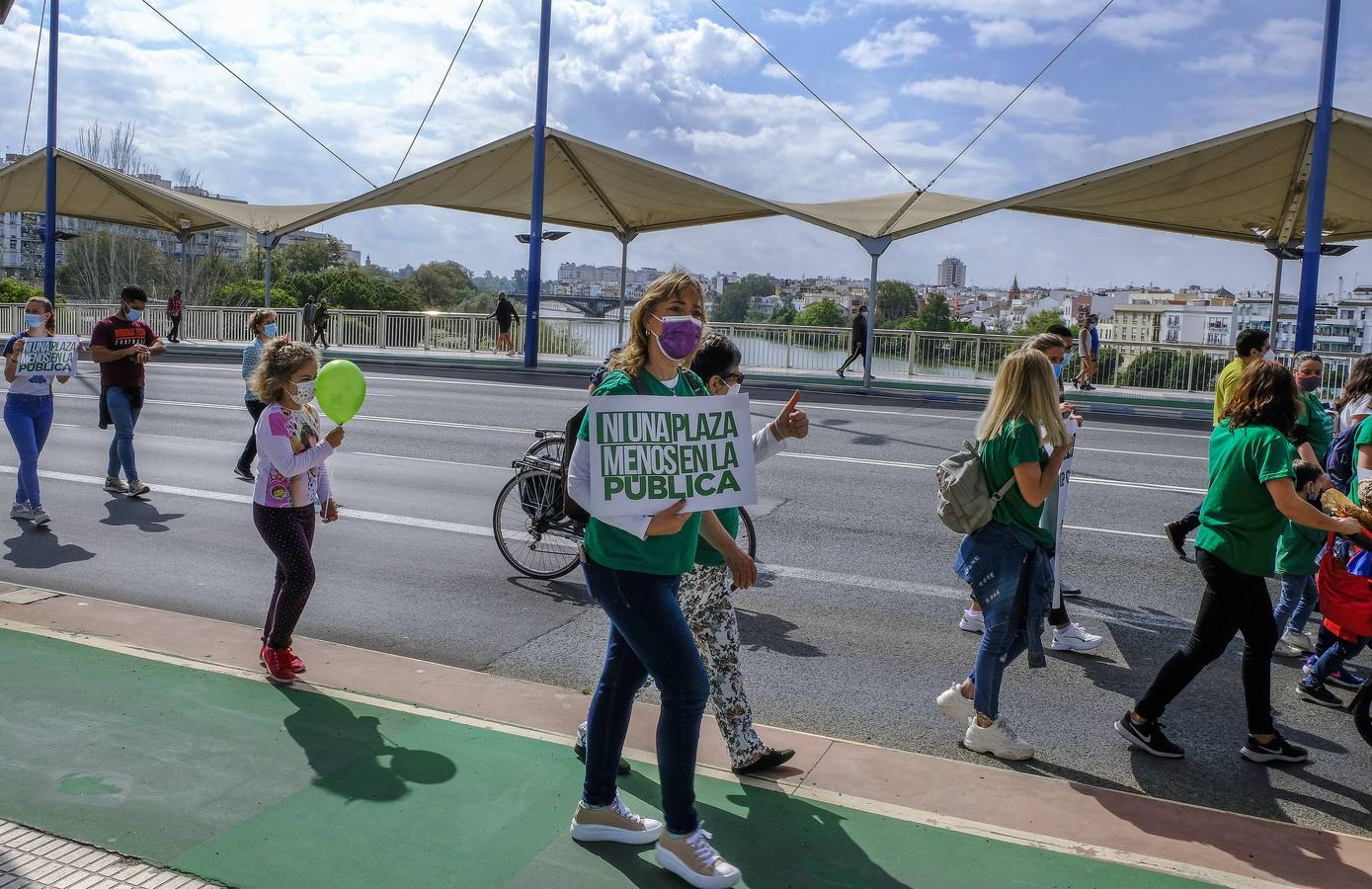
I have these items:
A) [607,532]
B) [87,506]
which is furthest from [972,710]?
[87,506]

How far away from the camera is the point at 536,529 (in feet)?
25.1

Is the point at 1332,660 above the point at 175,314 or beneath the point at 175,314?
beneath

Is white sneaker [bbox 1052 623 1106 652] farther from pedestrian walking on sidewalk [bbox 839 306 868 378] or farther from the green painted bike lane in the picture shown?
pedestrian walking on sidewalk [bbox 839 306 868 378]

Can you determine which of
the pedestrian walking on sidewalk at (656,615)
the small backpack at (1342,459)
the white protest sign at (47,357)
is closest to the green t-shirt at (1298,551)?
the small backpack at (1342,459)

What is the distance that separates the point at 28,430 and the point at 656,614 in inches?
288

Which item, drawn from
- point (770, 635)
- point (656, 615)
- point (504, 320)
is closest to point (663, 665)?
point (656, 615)

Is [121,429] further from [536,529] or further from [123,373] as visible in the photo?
[536,529]

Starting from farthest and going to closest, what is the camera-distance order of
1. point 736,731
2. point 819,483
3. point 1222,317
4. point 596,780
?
point 1222,317, point 819,483, point 736,731, point 596,780

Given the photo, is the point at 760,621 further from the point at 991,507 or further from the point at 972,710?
the point at 991,507

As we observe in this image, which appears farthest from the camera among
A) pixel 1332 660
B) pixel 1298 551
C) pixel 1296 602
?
pixel 1296 602

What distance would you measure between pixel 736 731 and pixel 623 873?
3.06 feet

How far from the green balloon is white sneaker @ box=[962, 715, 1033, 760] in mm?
3110

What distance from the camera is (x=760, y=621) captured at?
22.6ft

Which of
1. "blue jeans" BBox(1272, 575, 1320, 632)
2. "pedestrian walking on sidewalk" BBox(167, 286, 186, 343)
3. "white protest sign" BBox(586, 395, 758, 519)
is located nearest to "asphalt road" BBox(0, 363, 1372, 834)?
"blue jeans" BBox(1272, 575, 1320, 632)
